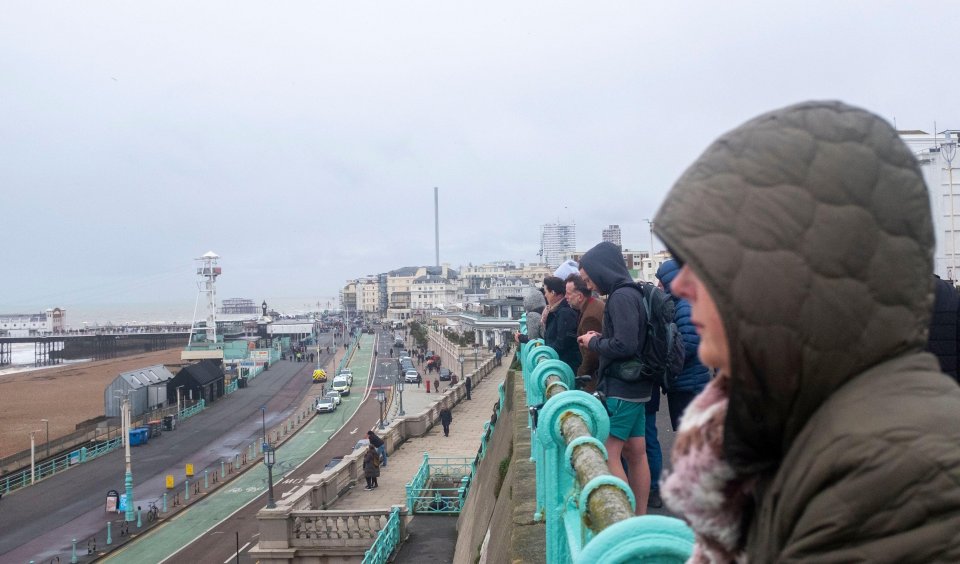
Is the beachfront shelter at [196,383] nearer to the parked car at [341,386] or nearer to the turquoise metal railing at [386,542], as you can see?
the parked car at [341,386]

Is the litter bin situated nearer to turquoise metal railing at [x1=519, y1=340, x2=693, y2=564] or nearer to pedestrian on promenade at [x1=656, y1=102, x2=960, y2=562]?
turquoise metal railing at [x1=519, y1=340, x2=693, y2=564]

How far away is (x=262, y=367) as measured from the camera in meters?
80.6

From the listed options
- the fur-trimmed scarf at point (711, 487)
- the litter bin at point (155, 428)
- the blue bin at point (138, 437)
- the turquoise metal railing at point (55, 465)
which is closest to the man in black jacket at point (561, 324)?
the fur-trimmed scarf at point (711, 487)

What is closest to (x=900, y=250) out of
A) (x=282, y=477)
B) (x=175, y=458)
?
(x=282, y=477)

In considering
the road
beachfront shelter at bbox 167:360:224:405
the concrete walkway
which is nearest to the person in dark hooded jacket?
the concrete walkway

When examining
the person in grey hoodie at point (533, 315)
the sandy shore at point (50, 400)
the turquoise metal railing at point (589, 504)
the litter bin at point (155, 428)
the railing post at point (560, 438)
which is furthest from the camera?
the sandy shore at point (50, 400)

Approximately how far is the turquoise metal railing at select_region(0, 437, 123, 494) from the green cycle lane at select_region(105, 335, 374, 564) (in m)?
9.99

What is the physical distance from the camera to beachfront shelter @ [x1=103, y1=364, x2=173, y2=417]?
148 feet

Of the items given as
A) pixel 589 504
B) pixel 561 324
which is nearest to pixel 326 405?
pixel 561 324

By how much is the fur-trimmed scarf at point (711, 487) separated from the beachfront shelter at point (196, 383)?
5458 centimetres

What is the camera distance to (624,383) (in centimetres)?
445

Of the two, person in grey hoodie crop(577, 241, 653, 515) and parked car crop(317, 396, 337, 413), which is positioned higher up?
person in grey hoodie crop(577, 241, 653, 515)

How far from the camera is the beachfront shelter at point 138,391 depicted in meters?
45.0

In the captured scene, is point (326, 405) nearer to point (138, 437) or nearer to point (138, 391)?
point (138, 437)
